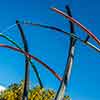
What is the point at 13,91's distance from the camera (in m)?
30.5

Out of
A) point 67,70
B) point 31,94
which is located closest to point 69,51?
point 67,70

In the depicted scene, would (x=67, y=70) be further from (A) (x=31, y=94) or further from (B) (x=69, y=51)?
(A) (x=31, y=94)

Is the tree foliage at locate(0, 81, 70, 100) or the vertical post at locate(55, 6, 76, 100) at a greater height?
the tree foliage at locate(0, 81, 70, 100)

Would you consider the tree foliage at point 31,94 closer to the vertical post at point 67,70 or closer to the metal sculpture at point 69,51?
the metal sculpture at point 69,51

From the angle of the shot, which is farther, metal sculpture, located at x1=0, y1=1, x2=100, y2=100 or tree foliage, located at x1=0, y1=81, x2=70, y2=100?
tree foliage, located at x1=0, y1=81, x2=70, y2=100

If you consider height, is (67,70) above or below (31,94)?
below

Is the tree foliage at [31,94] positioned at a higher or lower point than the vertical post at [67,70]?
higher

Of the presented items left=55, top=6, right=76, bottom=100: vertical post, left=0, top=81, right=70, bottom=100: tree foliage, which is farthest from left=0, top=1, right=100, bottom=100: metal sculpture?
left=0, top=81, right=70, bottom=100: tree foliage

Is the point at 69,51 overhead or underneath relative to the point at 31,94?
underneath

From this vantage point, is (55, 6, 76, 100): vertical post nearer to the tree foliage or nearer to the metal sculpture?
the metal sculpture

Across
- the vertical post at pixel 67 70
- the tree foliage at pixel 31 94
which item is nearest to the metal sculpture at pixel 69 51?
the vertical post at pixel 67 70

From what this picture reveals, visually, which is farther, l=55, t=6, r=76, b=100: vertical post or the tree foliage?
the tree foliage

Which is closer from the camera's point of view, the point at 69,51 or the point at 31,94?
the point at 69,51

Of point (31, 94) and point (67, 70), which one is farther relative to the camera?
point (31, 94)
